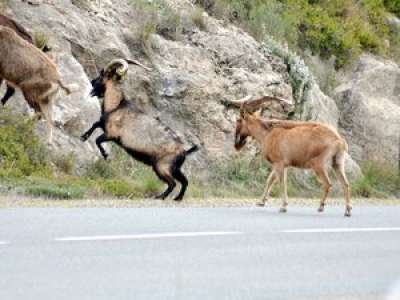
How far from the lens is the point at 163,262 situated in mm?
9320

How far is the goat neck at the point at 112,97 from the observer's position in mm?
18188

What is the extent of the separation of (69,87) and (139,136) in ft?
8.48

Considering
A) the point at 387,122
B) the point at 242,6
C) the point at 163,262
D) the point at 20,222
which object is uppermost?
the point at 163,262

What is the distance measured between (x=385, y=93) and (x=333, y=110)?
271 centimetres

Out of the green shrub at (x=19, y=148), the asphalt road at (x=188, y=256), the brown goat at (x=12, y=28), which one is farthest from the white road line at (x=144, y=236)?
the brown goat at (x=12, y=28)

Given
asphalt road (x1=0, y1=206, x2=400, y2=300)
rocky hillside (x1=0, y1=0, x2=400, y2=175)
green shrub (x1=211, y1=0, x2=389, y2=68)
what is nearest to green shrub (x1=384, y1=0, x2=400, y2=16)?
green shrub (x1=211, y1=0, x2=389, y2=68)

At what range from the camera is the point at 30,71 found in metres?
18.9

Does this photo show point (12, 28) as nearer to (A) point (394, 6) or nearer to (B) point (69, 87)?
(B) point (69, 87)

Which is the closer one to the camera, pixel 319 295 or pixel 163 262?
pixel 319 295

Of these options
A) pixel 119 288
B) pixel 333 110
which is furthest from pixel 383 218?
pixel 333 110

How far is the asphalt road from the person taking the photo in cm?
823

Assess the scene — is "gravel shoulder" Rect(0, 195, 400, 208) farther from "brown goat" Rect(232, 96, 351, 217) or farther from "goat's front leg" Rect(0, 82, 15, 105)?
"goat's front leg" Rect(0, 82, 15, 105)

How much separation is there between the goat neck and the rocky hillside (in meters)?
1.77

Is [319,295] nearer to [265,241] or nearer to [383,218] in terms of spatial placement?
[265,241]
